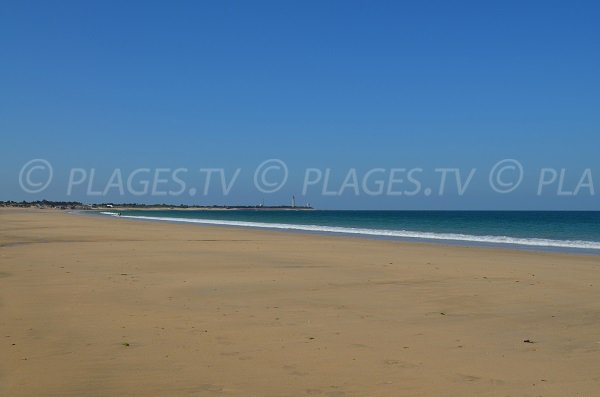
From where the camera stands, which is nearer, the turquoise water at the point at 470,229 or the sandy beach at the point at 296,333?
the sandy beach at the point at 296,333

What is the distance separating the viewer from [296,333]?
285 inches

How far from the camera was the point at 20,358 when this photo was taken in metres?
5.93

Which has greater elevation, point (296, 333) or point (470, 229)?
point (470, 229)

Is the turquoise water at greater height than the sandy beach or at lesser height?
greater

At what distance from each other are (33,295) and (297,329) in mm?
4900

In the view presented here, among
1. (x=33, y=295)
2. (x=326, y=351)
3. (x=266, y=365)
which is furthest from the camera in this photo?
(x=33, y=295)

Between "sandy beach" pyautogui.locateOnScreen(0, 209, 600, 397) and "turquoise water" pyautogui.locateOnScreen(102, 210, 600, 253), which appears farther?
"turquoise water" pyautogui.locateOnScreen(102, 210, 600, 253)

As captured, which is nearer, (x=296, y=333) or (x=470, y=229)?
(x=296, y=333)

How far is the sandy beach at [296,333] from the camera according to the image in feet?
17.2

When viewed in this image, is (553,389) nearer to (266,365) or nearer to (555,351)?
(555,351)

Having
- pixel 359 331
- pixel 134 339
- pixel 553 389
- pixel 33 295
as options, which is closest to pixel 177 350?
pixel 134 339

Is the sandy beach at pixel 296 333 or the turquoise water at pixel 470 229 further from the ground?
the turquoise water at pixel 470 229

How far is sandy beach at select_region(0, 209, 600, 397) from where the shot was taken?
17.2ft

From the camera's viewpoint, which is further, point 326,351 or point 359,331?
point 359,331
